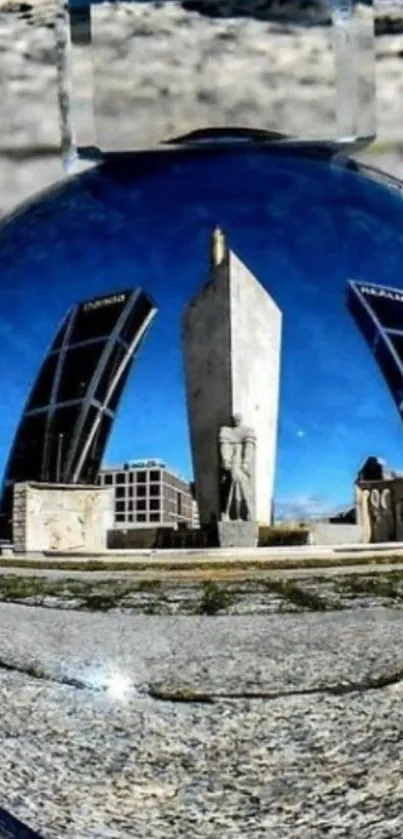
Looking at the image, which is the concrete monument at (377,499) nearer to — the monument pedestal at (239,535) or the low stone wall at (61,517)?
the monument pedestal at (239,535)

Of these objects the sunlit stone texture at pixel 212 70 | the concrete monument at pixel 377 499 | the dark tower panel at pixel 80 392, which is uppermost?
the sunlit stone texture at pixel 212 70

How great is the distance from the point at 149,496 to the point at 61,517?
2.5 inches

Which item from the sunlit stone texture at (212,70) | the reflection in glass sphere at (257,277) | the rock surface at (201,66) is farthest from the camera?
the rock surface at (201,66)

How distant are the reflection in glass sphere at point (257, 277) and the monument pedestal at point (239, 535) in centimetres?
2

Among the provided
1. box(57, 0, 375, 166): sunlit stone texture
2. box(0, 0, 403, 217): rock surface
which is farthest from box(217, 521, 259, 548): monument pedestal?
box(0, 0, 403, 217): rock surface

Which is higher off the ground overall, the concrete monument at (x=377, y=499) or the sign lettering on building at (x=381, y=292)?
the sign lettering on building at (x=381, y=292)

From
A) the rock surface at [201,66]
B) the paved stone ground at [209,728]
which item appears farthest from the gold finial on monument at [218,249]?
the rock surface at [201,66]

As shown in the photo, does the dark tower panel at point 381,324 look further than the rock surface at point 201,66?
No

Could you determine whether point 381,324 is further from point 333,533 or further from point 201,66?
point 201,66

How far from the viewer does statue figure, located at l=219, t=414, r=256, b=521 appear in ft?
3.09

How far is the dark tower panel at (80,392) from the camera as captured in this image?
0.95 meters

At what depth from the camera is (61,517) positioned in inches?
37.1

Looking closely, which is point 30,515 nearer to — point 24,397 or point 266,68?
point 24,397

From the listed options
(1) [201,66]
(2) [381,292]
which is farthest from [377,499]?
(1) [201,66]
